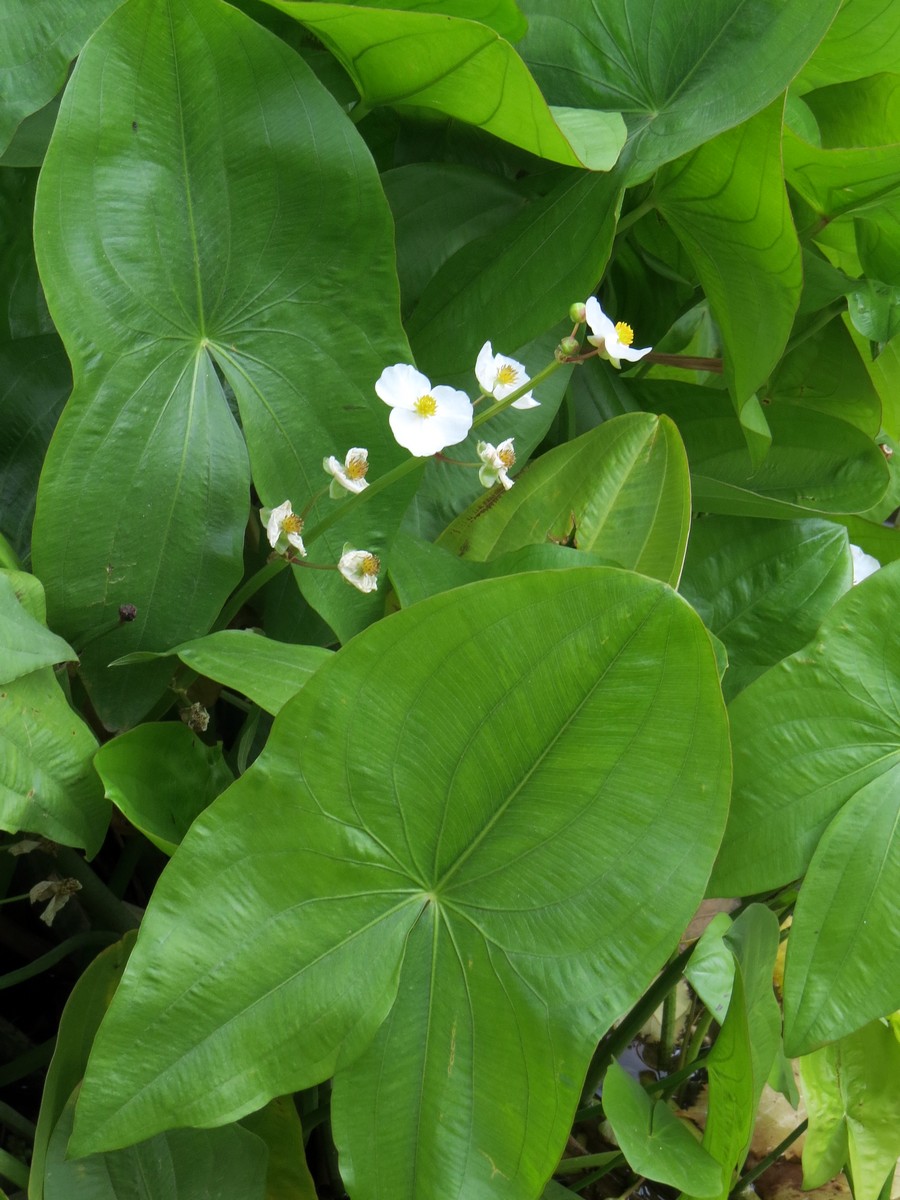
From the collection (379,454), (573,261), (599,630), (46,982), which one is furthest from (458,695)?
(46,982)

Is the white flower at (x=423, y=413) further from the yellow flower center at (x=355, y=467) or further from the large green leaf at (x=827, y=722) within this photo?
the large green leaf at (x=827, y=722)

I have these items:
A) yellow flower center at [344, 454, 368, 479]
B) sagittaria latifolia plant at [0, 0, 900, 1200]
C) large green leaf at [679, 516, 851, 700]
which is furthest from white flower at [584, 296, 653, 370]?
large green leaf at [679, 516, 851, 700]

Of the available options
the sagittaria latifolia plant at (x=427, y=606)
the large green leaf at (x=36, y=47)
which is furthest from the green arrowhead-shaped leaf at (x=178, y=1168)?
the large green leaf at (x=36, y=47)

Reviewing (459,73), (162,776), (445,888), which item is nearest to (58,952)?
(162,776)

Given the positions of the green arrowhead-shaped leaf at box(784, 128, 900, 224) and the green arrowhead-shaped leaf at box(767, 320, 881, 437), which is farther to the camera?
the green arrowhead-shaped leaf at box(767, 320, 881, 437)

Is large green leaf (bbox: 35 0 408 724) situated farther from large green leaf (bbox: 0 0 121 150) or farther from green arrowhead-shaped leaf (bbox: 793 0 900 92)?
green arrowhead-shaped leaf (bbox: 793 0 900 92)

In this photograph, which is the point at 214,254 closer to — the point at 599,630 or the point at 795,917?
the point at 599,630
